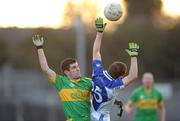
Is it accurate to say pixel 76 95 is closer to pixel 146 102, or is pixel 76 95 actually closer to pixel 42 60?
pixel 42 60

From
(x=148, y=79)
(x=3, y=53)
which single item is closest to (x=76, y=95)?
(x=148, y=79)

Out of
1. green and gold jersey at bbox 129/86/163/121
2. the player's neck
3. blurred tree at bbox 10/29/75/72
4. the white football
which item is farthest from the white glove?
blurred tree at bbox 10/29/75/72

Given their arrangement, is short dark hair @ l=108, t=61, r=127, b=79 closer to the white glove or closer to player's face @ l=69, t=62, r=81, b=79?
player's face @ l=69, t=62, r=81, b=79

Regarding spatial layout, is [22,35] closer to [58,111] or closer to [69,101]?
[58,111]

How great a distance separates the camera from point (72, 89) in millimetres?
12781

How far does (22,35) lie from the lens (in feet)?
211

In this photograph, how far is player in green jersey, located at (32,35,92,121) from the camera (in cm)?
1273

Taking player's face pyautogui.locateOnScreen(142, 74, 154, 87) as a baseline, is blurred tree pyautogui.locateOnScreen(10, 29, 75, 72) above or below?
below

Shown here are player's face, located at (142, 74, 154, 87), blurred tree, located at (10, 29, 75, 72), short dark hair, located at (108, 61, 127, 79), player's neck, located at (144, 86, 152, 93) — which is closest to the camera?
short dark hair, located at (108, 61, 127, 79)

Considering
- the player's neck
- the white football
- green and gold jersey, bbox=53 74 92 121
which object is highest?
the white football

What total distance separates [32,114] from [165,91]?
73.2 ft

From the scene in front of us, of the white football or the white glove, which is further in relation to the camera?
the white football

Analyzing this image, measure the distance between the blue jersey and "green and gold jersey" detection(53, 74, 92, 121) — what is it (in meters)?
0.11

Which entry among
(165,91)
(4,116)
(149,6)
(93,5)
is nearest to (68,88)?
(4,116)
